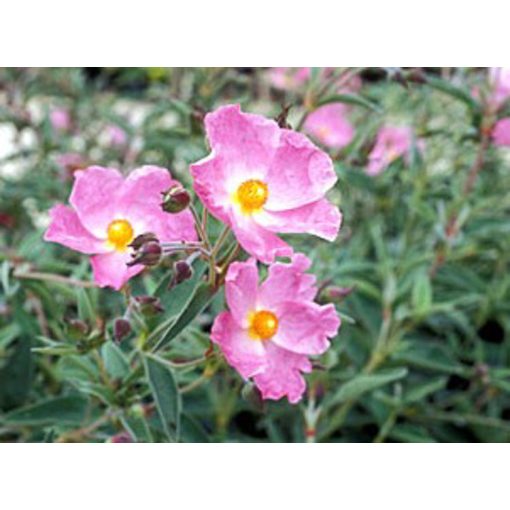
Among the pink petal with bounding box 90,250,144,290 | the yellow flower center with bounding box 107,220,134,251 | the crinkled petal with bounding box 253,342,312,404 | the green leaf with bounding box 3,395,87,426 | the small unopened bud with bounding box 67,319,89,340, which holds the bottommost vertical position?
the green leaf with bounding box 3,395,87,426

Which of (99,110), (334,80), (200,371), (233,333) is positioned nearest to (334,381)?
(200,371)

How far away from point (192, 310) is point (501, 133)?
2.63 ft

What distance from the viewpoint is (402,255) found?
158cm

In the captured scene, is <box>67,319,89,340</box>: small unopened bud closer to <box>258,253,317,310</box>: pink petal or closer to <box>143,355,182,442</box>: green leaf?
<box>143,355,182,442</box>: green leaf

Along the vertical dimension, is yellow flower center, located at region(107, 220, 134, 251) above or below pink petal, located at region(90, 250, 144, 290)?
above

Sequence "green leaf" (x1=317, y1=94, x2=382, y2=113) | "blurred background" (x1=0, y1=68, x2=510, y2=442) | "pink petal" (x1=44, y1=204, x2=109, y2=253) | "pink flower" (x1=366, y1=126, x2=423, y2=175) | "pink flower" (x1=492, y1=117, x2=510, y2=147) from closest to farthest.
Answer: "pink petal" (x1=44, y1=204, x2=109, y2=253) < "blurred background" (x1=0, y1=68, x2=510, y2=442) < "green leaf" (x1=317, y1=94, x2=382, y2=113) < "pink flower" (x1=492, y1=117, x2=510, y2=147) < "pink flower" (x1=366, y1=126, x2=423, y2=175)

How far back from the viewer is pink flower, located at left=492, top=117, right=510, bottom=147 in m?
1.36

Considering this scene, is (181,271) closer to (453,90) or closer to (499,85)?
(453,90)

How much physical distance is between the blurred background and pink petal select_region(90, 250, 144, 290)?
0.03m

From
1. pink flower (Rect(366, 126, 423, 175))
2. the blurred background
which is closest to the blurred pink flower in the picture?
the blurred background

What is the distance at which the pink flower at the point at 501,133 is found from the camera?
1.36 m

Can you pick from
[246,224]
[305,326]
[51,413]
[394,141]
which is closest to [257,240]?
[246,224]

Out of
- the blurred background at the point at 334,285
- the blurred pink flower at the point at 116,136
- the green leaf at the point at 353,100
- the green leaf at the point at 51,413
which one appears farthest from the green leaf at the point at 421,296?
the blurred pink flower at the point at 116,136

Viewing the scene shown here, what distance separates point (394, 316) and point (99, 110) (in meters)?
0.87
